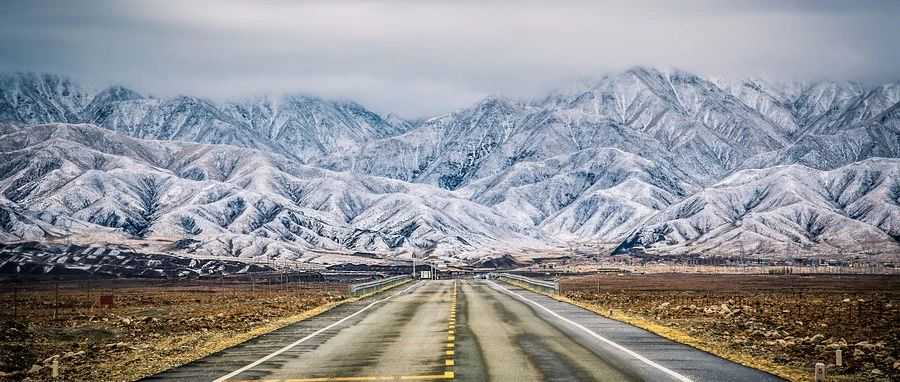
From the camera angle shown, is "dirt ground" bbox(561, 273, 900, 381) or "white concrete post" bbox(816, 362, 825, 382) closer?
"white concrete post" bbox(816, 362, 825, 382)

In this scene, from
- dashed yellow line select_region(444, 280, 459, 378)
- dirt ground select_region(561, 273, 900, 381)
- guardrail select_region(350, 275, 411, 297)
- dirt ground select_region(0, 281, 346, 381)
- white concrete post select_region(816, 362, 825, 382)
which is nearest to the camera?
white concrete post select_region(816, 362, 825, 382)

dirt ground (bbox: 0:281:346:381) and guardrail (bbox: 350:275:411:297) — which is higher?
guardrail (bbox: 350:275:411:297)

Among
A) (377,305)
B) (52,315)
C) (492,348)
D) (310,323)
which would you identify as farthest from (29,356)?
(52,315)

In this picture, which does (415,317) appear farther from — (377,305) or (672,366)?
(672,366)

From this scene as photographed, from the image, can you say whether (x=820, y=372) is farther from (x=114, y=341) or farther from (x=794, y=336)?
(x=114, y=341)

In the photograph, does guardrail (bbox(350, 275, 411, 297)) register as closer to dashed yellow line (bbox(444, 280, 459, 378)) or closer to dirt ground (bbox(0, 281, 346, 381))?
dirt ground (bbox(0, 281, 346, 381))

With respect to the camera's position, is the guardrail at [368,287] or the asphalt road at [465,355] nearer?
the asphalt road at [465,355]

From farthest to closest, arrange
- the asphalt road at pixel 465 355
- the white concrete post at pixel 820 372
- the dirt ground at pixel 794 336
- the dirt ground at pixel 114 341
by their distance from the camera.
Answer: the dirt ground at pixel 114 341, the dirt ground at pixel 794 336, the asphalt road at pixel 465 355, the white concrete post at pixel 820 372

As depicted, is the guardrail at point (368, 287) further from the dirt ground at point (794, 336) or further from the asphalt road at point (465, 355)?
the asphalt road at point (465, 355)

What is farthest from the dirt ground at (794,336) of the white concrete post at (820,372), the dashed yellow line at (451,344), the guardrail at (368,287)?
the guardrail at (368,287)

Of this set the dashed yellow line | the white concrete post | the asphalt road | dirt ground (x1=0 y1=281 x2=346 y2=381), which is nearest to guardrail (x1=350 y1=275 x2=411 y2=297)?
dirt ground (x1=0 y1=281 x2=346 y2=381)
